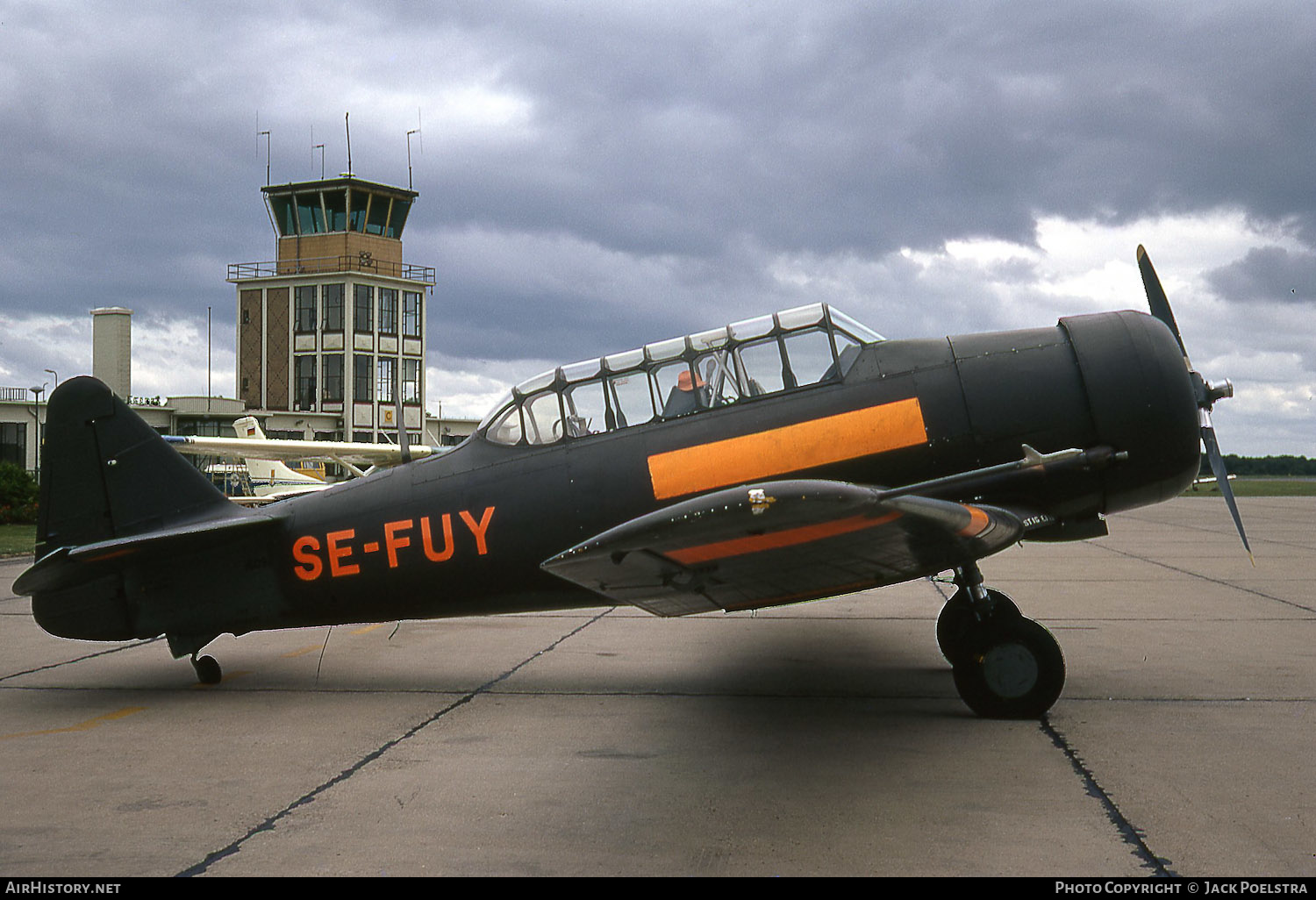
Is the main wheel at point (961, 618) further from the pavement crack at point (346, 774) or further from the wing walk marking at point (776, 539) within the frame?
the pavement crack at point (346, 774)

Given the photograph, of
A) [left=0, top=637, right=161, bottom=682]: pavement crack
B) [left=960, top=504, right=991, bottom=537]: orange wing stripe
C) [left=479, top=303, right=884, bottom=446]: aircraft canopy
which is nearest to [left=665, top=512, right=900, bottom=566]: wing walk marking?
[left=960, top=504, right=991, bottom=537]: orange wing stripe

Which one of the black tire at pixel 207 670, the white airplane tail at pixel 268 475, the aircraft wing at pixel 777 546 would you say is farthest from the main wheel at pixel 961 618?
the white airplane tail at pixel 268 475

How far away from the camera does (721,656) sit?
8.21 metres

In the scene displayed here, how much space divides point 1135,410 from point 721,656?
151 inches

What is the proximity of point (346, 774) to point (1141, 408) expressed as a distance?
495 cm

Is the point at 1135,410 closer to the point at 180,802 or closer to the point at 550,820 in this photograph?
the point at 550,820

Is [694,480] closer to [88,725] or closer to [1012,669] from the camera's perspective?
[1012,669]

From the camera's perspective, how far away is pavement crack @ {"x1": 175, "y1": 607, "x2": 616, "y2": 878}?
3.85 metres

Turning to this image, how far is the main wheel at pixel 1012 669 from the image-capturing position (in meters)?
5.85

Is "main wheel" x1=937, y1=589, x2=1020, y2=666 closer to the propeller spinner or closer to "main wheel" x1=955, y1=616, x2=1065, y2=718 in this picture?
"main wheel" x1=955, y1=616, x2=1065, y2=718

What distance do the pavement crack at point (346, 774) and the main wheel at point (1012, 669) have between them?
11.0 feet

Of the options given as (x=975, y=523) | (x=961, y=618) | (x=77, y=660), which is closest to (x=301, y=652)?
(x=77, y=660)

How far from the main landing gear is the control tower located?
59.5 m

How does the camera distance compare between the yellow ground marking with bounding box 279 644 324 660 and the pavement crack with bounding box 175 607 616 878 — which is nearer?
the pavement crack with bounding box 175 607 616 878
